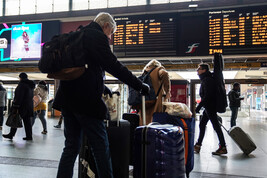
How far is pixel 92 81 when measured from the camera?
1.80 meters

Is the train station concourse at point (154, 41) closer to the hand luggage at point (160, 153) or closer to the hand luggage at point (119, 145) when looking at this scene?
the hand luggage at point (119, 145)

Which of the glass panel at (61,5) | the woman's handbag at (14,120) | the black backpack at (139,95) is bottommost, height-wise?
the woman's handbag at (14,120)

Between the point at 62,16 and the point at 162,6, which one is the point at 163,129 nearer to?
the point at 162,6

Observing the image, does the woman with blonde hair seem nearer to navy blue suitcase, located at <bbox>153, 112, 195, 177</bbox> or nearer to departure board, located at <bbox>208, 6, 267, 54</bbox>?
navy blue suitcase, located at <bbox>153, 112, 195, 177</bbox>

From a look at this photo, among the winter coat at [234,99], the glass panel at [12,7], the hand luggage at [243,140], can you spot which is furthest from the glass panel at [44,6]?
the hand luggage at [243,140]

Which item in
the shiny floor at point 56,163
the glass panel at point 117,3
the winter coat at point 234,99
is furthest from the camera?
the glass panel at point 117,3

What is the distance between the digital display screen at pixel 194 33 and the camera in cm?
588

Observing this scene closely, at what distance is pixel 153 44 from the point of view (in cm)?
640

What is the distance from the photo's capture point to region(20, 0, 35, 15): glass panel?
8.98m

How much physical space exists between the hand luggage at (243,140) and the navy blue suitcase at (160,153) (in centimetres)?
248

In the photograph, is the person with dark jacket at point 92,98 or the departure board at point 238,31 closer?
the person with dark jacket at point 92,98

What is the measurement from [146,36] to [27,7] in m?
4.94

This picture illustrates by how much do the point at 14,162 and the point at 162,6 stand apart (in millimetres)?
5745

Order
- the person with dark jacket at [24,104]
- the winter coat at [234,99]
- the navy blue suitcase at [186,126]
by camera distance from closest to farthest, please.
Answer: the navy blue suitcase at [186,126] < the person with dark jacket at [24,104] < the winter coat at [234,99]
